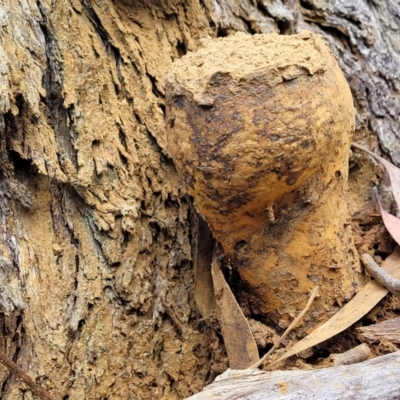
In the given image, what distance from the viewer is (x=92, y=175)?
4.48 feet

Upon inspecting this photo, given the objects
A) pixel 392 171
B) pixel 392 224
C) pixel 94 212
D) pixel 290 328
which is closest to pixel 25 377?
pixel 94 212

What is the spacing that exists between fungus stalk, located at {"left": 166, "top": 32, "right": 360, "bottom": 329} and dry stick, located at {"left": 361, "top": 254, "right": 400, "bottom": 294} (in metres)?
0.06

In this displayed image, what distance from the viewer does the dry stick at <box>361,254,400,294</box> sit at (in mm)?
1236

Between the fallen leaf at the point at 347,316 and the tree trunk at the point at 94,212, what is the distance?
0.21 metres

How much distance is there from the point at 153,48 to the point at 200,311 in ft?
2.20

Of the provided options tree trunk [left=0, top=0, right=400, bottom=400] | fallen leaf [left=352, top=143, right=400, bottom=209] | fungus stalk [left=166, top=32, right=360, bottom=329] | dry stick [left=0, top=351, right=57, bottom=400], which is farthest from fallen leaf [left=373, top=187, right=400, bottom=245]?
dry stick [left=0, top=351, right=57, bottom=400]

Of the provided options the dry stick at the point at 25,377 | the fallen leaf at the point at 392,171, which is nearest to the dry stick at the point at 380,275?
the fallen leaf at the point at 392,171

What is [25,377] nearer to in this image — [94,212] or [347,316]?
[94,212]

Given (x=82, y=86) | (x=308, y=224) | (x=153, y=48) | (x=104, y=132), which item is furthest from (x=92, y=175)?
(x=308, y=224)

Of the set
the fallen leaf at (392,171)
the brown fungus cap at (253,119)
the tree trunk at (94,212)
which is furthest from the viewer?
the fallen leaf at (392,171)

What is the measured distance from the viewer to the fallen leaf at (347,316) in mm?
1191

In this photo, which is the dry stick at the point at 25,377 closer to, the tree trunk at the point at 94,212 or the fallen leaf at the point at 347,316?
the tree trunk at the point at 94,212

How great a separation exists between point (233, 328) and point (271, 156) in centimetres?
41

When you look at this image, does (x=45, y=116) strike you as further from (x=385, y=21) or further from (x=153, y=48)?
(x=385, y=21)
